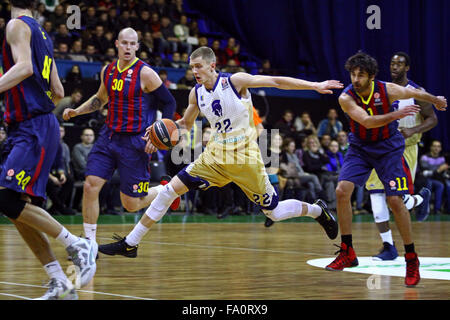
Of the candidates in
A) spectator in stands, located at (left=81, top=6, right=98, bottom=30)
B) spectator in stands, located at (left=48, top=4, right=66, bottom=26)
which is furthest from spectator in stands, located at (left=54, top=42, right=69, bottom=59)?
spectator in stands, located at (left=81, top=6, right=98, bottom=30)

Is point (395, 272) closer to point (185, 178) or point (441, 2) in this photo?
point (185, 178)

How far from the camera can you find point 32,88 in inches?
165

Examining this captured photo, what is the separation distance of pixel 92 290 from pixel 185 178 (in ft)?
4.90

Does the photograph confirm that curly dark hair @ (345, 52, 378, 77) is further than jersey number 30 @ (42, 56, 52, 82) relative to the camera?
Yes

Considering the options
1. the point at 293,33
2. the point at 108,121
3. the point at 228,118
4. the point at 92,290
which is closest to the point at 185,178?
the point at 228,118

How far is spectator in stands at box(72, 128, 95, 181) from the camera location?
11609 mm

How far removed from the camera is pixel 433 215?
1423cm

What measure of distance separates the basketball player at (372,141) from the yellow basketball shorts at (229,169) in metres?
0.68

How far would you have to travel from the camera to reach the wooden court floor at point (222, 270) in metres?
4.43

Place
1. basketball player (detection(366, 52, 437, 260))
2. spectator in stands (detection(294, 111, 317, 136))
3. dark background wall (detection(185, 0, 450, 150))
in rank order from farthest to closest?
dark background wall (detection(185, 0, 450, 150))
spectator in stands (detection(294, 111, 317, 136))
basketball player (detection(366, 52, 437, 260))

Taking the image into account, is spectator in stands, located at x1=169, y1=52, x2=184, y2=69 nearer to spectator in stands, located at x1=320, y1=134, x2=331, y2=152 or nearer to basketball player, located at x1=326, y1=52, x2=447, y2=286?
spectator in stands, located at x1=320, y1=134, x2=331, y2=152

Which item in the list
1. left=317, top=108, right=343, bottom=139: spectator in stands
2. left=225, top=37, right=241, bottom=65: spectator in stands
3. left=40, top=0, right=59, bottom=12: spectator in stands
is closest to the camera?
left=317, top=108, right=343, bottom=139: spectator in stands

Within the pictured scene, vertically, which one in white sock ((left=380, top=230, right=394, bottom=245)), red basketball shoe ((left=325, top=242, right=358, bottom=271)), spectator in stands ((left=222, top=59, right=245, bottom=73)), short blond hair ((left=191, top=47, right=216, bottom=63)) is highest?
spectator in stands ((left=222, top=59, right=245, bottom=73))

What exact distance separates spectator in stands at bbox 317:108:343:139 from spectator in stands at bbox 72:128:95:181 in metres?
5.25
